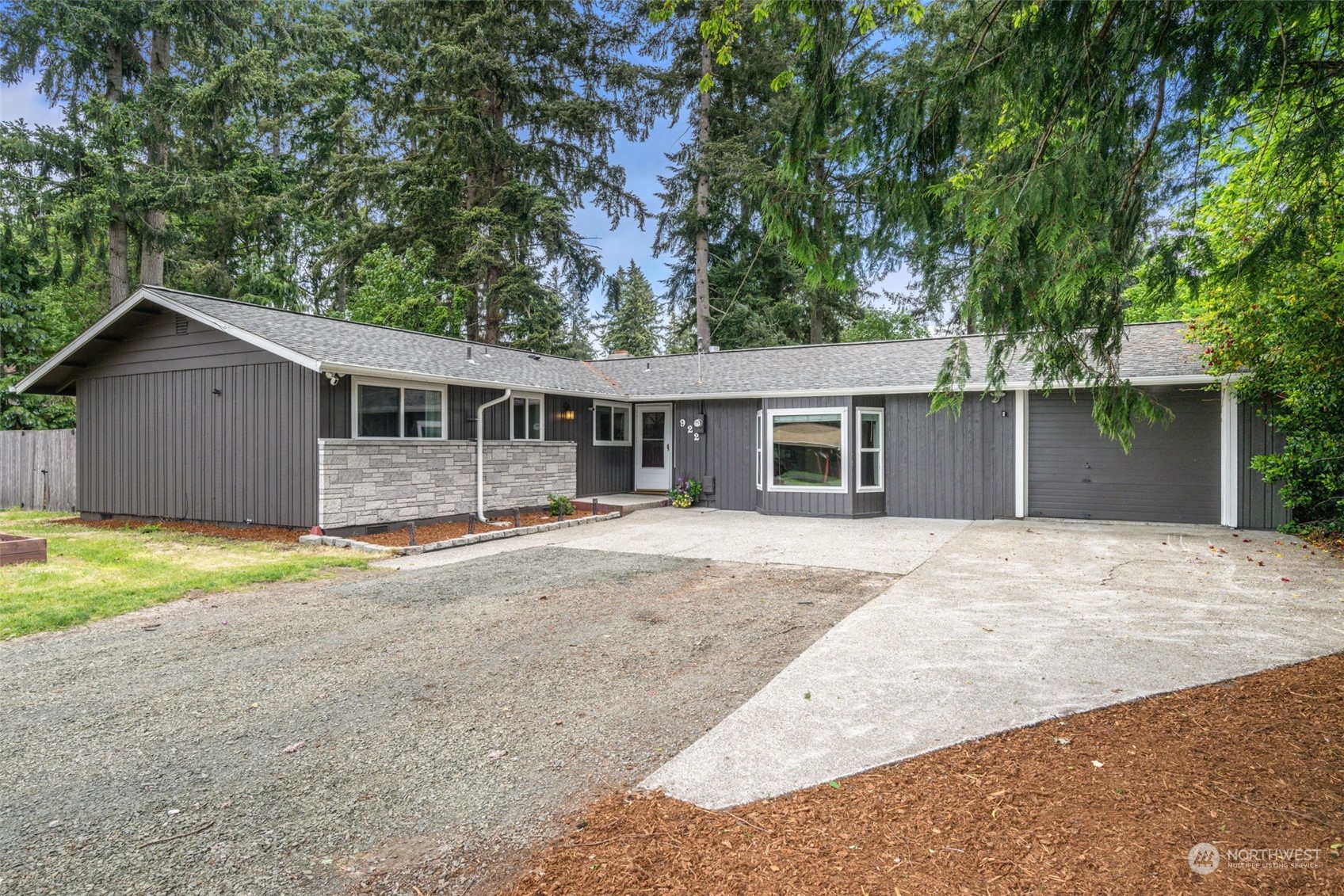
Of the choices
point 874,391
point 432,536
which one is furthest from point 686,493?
point 432,536

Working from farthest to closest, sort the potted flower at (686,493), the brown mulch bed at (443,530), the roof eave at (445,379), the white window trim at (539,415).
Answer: the potted flower at (686,493) → the white window trim at (539,415) → the brown mulch bed at (443,530) → the roof eave at (445,379)

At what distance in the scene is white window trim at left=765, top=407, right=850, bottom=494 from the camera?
11820 millimetres

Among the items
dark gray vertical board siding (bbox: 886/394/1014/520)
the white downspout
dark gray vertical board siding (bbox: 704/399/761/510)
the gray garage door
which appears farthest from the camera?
dark gray vertical board siding (bbox: 704/399/761/510)

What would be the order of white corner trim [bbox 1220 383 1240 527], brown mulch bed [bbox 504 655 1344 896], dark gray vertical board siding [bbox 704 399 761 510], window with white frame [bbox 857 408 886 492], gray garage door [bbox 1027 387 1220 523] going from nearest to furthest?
1. brown mulch bed [bbox 504 655 1344 896]
2. white corner trim [bbox 1220 383 1240 527]
3. gray garage door [bbox 1027 387 1220 523]
4. window with white frame [bbox 857 408 886 492]
5. dark gray vertical board siding [bbox 704 399 761 510]

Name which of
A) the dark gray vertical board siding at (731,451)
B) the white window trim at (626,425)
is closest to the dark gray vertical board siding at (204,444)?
the white window trim at (626,425)

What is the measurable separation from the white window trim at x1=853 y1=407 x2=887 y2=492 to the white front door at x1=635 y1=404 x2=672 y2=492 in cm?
426

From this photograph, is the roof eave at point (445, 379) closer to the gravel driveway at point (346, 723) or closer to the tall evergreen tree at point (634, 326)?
the gravel driveway at point (346, 723)

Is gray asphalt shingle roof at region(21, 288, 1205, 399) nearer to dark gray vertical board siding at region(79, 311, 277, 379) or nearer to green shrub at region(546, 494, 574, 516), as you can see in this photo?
dark gray vertical board siding at region(79, 311, 277, 379)

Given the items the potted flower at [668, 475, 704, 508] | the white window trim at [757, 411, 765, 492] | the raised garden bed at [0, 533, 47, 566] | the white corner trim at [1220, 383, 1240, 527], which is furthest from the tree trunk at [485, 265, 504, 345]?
the white corner trim at [1220, 383, 1240, 527]

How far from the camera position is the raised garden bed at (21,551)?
7270 millimetres

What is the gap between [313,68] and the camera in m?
20.4

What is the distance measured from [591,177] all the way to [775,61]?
641 cm

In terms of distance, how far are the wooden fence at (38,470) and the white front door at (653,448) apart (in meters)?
10.8

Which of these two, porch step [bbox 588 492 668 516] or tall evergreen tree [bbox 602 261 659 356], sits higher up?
tall evergreen tree [bbox 602 261 659 356]
